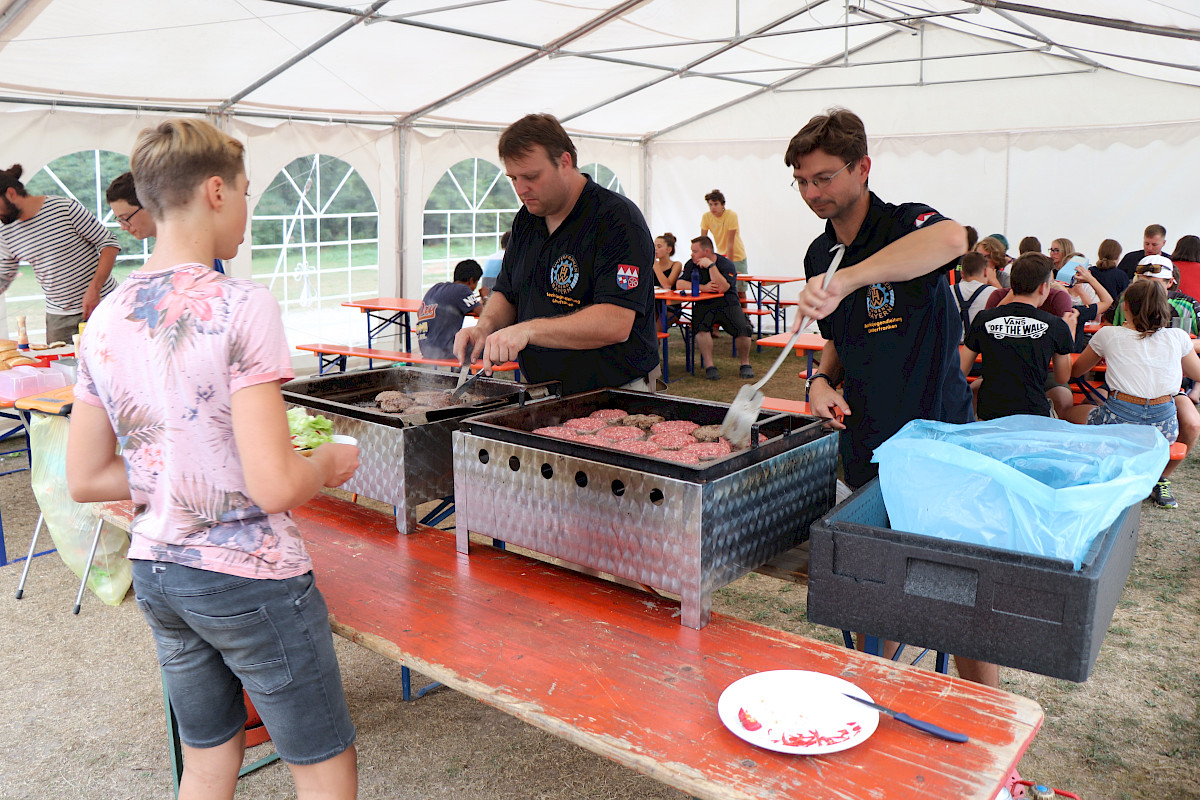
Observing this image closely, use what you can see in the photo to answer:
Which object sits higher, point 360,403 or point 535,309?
Result: point 535,309

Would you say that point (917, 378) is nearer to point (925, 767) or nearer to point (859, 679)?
point (859, 679)

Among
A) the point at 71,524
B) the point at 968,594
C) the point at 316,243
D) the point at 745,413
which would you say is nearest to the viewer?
the point at 968,594

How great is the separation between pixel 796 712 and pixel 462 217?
988 cm

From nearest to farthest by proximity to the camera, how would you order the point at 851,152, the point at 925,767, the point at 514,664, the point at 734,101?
the point at 925,767 → the point at 514,664 → the point at 851,152 → the point at 734,101

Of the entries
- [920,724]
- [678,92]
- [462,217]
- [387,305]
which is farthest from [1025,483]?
[678,92]

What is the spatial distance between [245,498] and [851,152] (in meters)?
1.52

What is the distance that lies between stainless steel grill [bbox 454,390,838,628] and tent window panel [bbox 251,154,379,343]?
742 centimetres

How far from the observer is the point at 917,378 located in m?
2.14

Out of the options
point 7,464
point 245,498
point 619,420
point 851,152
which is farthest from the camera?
point 7,464

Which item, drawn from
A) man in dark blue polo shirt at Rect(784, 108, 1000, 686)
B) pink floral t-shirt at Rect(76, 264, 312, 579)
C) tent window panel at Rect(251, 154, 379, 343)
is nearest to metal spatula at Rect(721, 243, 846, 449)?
man in dark blue polo shirt at Rect(784, 108, 1000, 686)

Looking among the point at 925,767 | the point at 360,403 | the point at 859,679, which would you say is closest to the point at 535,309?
the point at 360,403

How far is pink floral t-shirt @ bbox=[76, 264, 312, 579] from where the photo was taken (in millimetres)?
1265

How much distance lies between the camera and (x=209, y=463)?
51.9 inches

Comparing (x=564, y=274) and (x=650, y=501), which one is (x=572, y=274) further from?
(x=650, y=501)
